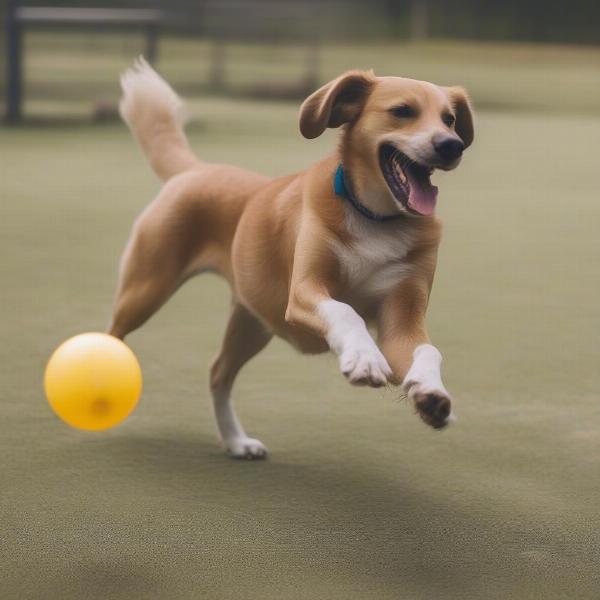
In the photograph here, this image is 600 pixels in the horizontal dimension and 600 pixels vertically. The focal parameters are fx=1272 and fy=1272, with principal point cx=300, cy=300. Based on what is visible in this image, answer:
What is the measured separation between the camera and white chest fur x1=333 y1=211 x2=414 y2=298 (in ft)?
11.0

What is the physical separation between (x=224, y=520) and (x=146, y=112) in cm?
160

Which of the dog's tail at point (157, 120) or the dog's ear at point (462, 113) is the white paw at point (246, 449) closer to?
the dog's tail at point (157, 120)

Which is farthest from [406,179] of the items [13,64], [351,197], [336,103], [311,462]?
[13,64]

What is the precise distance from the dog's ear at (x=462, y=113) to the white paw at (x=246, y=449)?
45.2 inches

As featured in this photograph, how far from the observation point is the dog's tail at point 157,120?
4328 millimetres

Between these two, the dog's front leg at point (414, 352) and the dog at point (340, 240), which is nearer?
the dog's front leg at point (414, 352)

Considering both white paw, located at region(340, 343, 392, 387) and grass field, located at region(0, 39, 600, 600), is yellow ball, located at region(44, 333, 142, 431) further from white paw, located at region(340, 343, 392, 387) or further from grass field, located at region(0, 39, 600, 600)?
white paw, located at region(340, 343, 392, 387)

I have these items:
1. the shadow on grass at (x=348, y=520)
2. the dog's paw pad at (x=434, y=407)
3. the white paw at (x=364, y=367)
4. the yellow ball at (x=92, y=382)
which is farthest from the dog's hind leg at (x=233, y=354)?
the dog's paw pad at (x=434, y=407)

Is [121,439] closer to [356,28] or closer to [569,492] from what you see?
[569,492]

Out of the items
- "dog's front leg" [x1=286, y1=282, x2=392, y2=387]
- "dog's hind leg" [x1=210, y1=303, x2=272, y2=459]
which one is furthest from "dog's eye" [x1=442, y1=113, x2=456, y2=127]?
"dog's hind leg" [x1=210, y1=303, x2=272, y2=459]

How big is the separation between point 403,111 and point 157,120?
126 cm

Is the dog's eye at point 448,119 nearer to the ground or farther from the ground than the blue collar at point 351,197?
farther from the ground

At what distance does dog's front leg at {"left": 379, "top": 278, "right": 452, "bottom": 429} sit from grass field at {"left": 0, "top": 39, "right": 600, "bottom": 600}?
1.42ft

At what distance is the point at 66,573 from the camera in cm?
296
